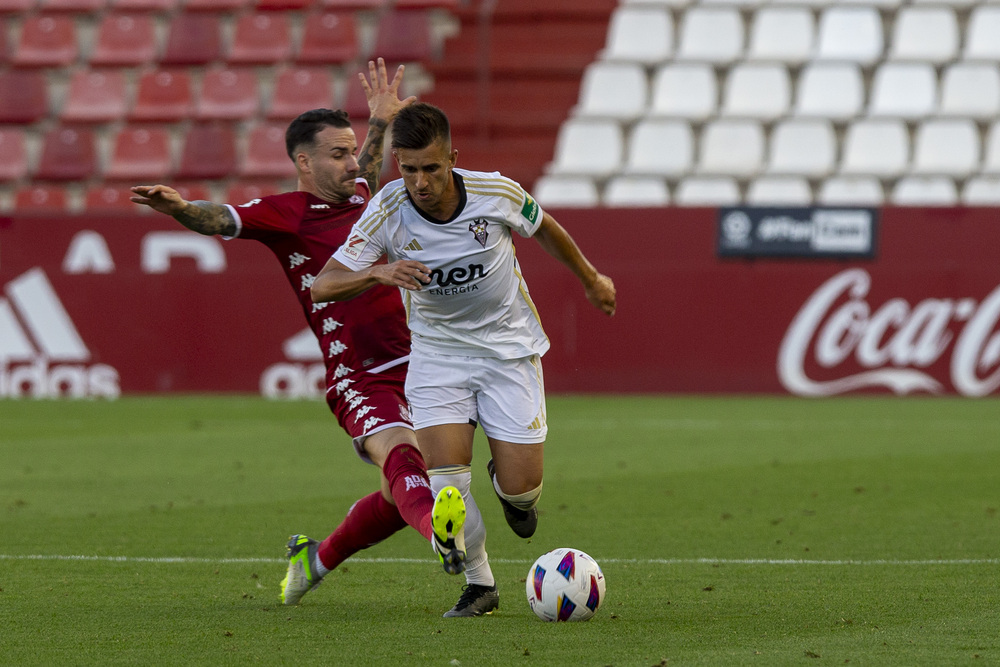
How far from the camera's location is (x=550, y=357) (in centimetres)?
1727

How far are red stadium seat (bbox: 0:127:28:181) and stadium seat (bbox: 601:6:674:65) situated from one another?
319 inches

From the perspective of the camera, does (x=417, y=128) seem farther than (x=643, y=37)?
No

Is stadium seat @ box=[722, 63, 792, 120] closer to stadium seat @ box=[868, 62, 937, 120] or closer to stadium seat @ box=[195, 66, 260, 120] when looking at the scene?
stadium seat @ box=[868, 62, 937, 120]

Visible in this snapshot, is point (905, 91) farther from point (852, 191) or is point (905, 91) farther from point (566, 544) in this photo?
point (566, 544)

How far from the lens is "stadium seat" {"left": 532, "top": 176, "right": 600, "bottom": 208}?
61.4 feet

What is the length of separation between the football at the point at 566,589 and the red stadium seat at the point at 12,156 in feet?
57.0

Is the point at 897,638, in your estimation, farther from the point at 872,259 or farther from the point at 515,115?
the point at 515,115

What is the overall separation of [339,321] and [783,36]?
15.6 meters

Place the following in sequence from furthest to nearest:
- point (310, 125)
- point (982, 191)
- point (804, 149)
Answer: point (804, 149)
point (982, 191)
point (310, 125)

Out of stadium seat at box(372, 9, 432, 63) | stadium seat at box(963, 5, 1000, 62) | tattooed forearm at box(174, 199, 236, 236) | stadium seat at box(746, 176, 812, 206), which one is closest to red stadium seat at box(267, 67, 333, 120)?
stadium seat at box(372, 9, 432, 63)

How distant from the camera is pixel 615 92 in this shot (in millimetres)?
20391

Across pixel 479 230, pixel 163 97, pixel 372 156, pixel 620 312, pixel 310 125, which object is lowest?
pixel 620 312

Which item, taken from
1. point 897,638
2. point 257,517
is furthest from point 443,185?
point 257,517

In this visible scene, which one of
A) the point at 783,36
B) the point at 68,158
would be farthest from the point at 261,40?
the point at 783,36
